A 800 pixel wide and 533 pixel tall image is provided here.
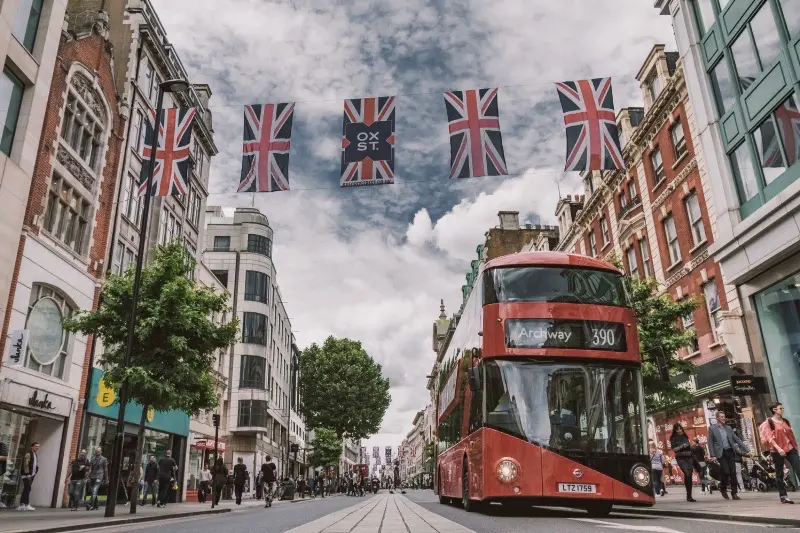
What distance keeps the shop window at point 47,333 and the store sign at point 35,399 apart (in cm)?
74

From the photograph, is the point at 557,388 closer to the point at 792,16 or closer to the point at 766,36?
the point at 792,16

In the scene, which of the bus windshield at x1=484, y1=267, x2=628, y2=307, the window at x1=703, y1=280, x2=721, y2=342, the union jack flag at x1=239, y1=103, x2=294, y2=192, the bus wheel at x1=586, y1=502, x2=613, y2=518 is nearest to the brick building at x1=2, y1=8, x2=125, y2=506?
the union jack flag at x1=239, y1=103, x2=294, y2=192

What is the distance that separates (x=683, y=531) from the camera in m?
6.79

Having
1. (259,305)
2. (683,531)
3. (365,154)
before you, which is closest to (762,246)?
(365,154)

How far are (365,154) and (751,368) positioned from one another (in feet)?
44.3

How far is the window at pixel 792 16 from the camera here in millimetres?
14922

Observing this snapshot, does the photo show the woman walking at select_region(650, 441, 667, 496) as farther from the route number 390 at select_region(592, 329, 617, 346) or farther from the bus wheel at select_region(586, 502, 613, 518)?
the route number 390 at select_region(592, 329, 617, 346)

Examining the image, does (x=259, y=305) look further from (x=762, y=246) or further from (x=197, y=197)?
(x=762, y=246)

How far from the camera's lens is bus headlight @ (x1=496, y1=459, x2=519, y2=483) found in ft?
31.2

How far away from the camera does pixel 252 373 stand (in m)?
45.4

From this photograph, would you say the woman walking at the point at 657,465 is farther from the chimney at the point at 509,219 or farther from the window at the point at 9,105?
the chimney at the point at 509,219

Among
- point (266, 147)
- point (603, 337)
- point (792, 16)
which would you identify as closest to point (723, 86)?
point (792, 16)

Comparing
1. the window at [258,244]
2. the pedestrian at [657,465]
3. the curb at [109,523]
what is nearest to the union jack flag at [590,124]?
the pedestrian at [657,465]

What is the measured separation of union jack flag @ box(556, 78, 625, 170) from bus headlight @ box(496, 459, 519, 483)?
6536 millimetres
